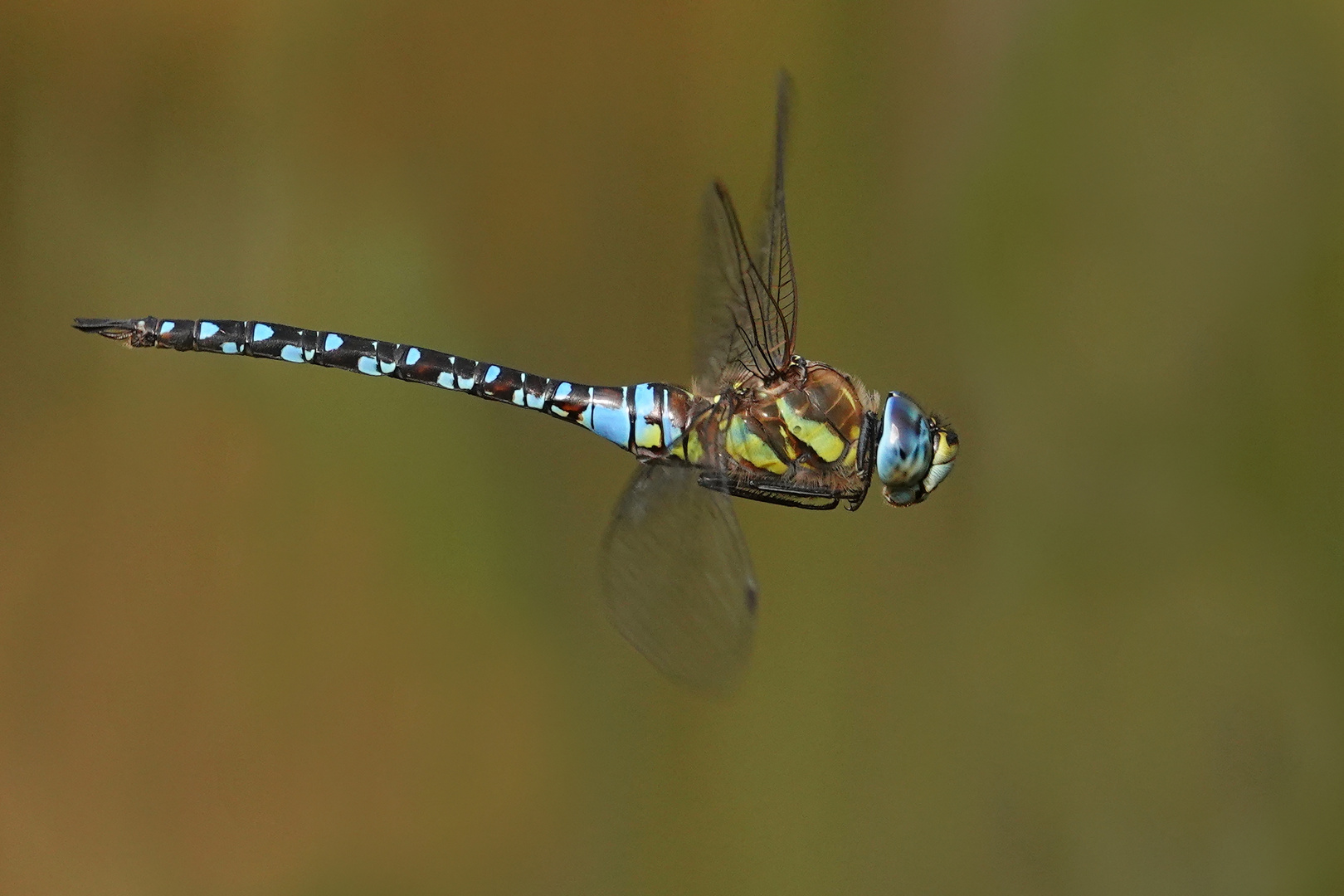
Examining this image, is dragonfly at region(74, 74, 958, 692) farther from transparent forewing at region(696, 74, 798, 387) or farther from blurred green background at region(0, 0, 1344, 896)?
blurred green background at region(0, 0, 1344, 896)

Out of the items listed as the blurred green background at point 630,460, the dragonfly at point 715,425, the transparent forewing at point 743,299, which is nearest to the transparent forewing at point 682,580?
the dragonfly at point 715,425

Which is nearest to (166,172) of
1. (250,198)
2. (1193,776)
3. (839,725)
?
(250,198)

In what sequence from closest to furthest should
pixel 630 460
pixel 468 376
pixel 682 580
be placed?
pixel 682 580, pixel 468 376, pixel 630 460

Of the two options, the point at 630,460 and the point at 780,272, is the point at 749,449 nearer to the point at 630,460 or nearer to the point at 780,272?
the point at 780,272

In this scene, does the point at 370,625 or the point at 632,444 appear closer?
the point at 632,444

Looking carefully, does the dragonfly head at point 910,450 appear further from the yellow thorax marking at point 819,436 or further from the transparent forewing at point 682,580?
the transparent forewing at point 682,580

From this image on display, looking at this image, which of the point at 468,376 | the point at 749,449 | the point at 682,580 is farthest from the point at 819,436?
the point at 468,376

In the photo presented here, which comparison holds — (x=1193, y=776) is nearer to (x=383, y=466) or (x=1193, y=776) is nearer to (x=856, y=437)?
(x=856, y=437)
